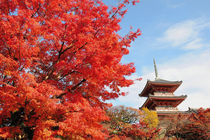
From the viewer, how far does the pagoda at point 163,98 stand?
2541cm

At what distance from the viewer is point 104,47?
782cm

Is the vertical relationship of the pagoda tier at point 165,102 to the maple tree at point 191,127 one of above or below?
above

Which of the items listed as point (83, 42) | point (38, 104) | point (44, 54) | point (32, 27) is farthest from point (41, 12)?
point (38, 104)

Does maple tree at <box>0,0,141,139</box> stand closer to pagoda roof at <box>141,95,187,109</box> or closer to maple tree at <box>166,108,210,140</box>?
maple tree at <box>166,108,210,140</box>

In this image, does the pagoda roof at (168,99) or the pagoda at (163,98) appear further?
the pagoda roof at (168,99)

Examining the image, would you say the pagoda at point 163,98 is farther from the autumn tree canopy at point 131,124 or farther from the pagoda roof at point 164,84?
the autumn tree canopy at point 131,124

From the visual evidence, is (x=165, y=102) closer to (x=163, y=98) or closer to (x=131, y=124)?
(x=163, y=98)

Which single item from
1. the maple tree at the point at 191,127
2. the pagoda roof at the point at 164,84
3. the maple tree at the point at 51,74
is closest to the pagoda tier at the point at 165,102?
the pagoda roof at the point at 164,84

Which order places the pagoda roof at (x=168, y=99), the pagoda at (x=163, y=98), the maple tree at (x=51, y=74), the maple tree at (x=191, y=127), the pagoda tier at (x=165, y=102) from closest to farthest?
the maple tree at (x=51, y=74) < the maple tree at (x=191, y=127) < the pagoda at (x=163, y=98) < the pagoda tier at (x=165, y=102) < the pagoda roof at (x=168, y=99)

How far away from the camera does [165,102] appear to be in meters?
26.8

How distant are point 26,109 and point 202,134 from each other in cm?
1647

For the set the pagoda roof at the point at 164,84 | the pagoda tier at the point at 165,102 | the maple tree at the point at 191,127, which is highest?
the pagoda roof at the point at 164,84

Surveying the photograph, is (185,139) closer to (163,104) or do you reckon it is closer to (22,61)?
(163,104)

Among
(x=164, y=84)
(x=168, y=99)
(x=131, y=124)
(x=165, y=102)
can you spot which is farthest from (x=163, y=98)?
(x=131, y=124)
